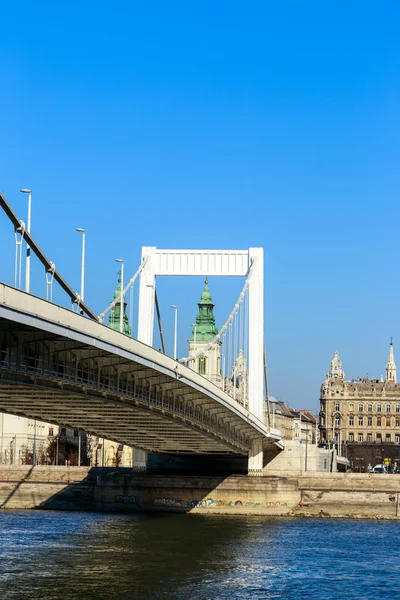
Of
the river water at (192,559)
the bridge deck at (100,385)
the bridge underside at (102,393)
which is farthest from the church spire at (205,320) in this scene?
the river water at (192,559)

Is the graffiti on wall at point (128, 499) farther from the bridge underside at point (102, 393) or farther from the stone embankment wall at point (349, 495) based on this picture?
the stone embankment wall at point (349, 495)

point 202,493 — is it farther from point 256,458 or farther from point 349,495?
point 349,495

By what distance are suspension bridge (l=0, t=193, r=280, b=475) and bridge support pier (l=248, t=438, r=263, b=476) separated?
0.06 m

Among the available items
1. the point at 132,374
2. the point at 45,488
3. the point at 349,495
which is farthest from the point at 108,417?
the point at 349,495

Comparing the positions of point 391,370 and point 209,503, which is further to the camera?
point 391,370

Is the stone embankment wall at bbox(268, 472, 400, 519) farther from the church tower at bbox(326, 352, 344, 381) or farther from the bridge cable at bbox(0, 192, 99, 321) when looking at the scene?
the church tower at bbox(326, 352, 344, 381)

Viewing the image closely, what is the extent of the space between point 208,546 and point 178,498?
972 inches

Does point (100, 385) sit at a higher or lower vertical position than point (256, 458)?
higher

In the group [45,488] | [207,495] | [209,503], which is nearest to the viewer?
[209,503]

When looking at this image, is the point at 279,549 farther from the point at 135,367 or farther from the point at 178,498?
the point at 178,498

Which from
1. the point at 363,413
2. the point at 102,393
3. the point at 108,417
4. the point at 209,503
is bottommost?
the point at 209,503

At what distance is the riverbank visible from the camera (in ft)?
251

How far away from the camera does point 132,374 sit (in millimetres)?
47094

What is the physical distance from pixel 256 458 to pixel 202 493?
4674mm
